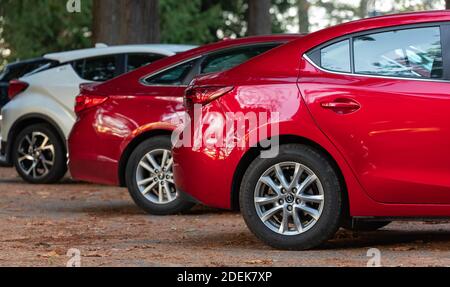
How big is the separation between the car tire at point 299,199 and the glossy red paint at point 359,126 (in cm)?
10

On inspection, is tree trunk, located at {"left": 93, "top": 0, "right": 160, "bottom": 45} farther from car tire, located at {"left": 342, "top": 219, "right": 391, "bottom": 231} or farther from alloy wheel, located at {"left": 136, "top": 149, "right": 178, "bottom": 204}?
car tire, located at {"left": 342, "top": 219, "right": 391, "bottom": 231}

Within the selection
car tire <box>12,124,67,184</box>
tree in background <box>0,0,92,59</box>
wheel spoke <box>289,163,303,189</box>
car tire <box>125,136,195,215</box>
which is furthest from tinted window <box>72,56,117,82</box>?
tree in background <box>0,0,92,59</box>

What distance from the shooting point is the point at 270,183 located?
938 centimetres

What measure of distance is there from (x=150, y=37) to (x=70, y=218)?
9.29m

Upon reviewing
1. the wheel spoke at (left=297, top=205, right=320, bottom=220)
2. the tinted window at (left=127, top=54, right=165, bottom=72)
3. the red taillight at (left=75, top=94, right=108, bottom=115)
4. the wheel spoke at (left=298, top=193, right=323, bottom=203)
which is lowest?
the wheel spoke at (left=297, top=205, right=320, bottom=220)

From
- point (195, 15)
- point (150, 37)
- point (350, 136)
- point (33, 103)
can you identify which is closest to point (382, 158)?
point (350, 136)

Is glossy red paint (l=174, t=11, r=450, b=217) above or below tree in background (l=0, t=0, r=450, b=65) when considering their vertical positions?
above

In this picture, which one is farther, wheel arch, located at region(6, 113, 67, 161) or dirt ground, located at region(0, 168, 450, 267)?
wheel arch, located at region(6, 113, 67, 161)

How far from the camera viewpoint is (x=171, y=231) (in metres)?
11.2

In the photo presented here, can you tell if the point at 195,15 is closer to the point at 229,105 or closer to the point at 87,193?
the point at 87,193

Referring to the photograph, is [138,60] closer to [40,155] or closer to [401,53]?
[40,155]

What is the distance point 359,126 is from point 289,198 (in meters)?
0.72

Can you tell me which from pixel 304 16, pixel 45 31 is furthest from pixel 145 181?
pixel 304 16

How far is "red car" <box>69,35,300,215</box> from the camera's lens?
12.6m
